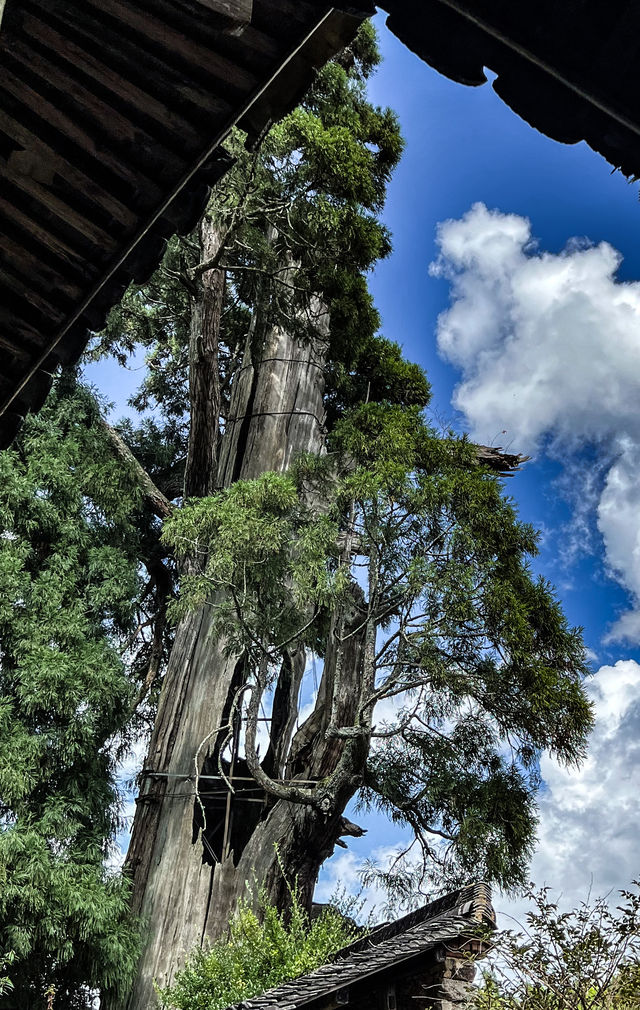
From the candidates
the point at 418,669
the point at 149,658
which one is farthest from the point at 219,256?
the point at 149,658

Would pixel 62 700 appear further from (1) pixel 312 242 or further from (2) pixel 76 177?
(2) pixel 76 177

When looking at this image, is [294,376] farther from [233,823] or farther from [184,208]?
[184,208]

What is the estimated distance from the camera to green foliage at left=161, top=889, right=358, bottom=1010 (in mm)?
7172

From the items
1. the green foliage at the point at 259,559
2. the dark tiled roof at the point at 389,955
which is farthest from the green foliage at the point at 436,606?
the dark tiled roof at the point at 389,955

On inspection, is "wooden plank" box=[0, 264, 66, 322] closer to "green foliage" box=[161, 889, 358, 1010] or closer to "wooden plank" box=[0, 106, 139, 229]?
"wooden plank" box=[0, 106, 139, 229]

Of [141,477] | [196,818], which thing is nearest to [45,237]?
[196,818]

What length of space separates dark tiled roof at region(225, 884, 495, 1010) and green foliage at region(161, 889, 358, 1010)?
3.01 ft

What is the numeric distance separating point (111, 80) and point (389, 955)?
18.2ft

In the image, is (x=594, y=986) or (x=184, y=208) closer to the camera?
(x=184, y=208)

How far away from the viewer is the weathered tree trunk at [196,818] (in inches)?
331

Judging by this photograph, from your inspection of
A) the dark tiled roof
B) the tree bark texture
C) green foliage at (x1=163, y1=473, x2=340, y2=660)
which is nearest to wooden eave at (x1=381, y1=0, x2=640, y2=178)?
the dark tiled roof

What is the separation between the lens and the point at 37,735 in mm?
8352

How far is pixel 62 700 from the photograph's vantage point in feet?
27.9

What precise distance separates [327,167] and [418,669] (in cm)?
477
